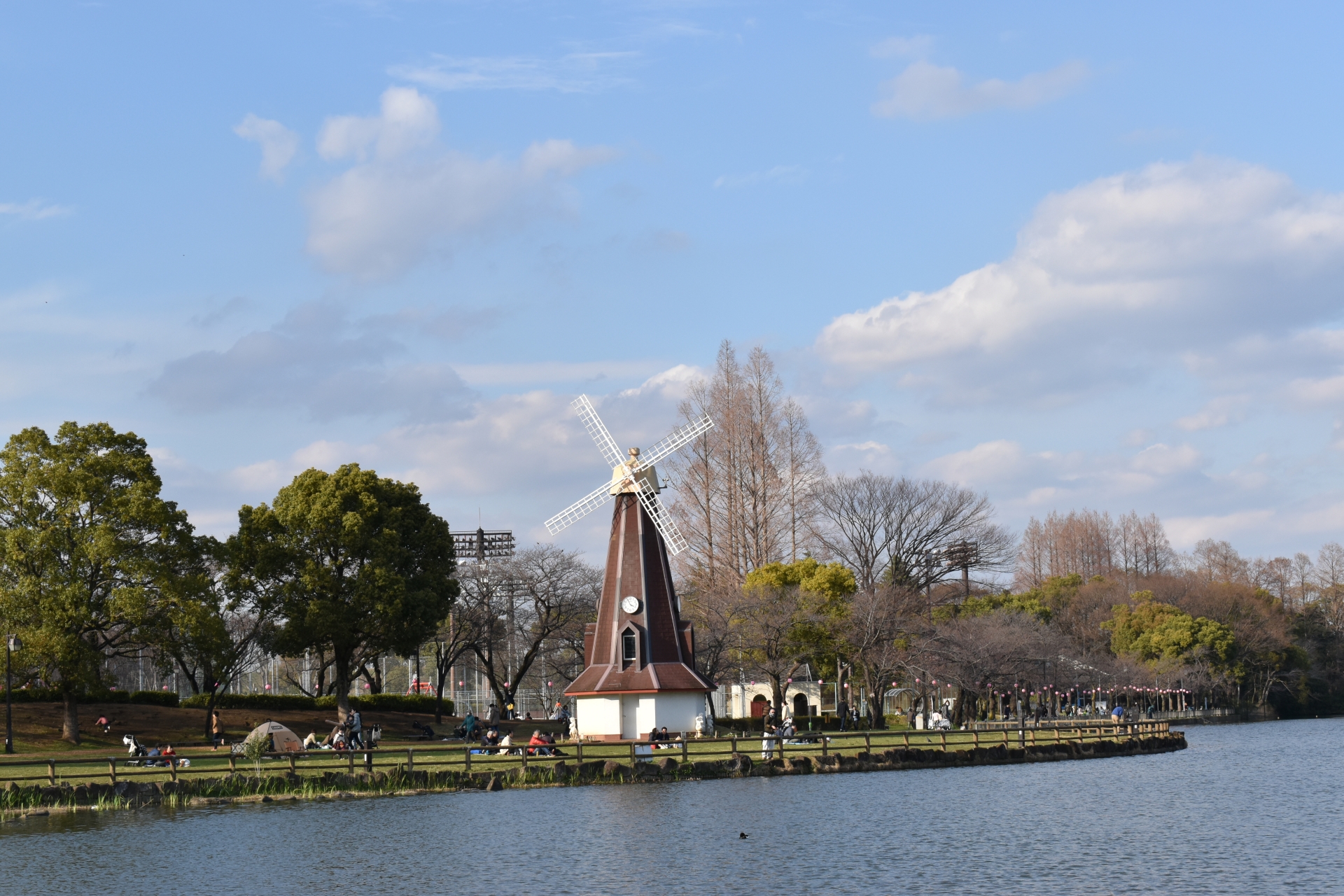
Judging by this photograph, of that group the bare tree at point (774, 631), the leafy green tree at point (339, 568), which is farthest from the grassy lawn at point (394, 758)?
the bare tree at point (774, 631)

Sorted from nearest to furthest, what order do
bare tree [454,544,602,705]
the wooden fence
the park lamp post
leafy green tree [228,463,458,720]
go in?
the wooden fence → the park lamp post → leafy green tree [228,463,458,720] → bare tree [454,544,602,705]

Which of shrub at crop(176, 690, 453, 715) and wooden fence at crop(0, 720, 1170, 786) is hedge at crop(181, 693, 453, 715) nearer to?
shrub at crop(176, 690, 453, 715)

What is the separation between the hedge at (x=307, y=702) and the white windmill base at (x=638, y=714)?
13681mm

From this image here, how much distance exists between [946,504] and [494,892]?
51.8 meters

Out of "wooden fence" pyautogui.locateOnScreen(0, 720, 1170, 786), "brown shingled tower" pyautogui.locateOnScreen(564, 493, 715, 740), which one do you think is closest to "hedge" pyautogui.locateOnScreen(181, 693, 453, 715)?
"wooden fence" pyautogui.locateOnScreen(0, 720, 1170, 786)

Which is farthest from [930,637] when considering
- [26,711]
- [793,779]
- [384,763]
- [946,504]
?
[26,711]

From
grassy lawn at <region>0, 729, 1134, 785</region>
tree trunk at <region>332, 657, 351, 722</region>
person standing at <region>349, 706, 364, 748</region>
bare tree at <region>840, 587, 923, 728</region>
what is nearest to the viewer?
grassy lawn at <region>0, 729, 1134, 785</region>

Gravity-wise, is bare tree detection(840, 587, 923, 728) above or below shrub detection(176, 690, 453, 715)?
above

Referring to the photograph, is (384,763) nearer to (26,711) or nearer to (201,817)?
(201,817)

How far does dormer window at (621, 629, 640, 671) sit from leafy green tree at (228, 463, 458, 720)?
10113 mm

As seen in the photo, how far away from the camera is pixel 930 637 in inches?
2245

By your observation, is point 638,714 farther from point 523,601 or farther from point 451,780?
point 523,601

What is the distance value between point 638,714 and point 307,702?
16.2 m

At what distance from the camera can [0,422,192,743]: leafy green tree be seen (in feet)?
130
